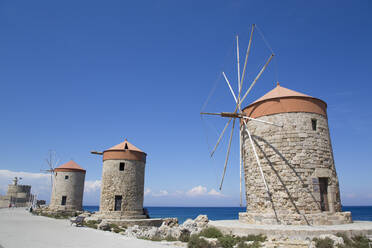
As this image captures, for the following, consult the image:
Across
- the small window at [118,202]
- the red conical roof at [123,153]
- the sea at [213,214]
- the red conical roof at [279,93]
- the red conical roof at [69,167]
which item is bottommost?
the sea at [213,214]

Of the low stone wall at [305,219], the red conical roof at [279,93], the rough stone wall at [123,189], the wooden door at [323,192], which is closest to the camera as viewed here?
the low stone wall at [305,219]

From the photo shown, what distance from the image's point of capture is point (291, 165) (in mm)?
9891

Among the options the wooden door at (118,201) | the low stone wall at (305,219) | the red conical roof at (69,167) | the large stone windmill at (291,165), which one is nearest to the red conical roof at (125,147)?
the wooden door at (118,201)

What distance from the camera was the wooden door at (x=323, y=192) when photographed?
32.6 ft

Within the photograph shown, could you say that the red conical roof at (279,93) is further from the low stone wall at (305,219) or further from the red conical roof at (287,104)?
the low stone wall at (305,219)

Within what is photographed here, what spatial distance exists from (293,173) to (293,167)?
0.79 feet

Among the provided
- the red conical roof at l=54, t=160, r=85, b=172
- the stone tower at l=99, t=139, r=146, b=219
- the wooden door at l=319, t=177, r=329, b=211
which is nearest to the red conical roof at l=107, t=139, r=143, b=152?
the stone tower at l=99, t=139, r=146, b=219

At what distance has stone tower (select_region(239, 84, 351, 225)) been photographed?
9.56 m

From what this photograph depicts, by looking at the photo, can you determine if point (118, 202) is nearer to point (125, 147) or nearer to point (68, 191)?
point (125, 147)

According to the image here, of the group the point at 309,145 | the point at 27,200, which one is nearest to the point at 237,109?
the point at 309,145

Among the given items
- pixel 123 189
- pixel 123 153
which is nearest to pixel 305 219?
pixel 123 189

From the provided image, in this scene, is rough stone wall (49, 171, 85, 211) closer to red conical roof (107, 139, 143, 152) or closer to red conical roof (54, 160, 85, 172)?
red conical roof (54, 160, 85, 172)

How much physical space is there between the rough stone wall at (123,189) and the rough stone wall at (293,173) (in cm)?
936

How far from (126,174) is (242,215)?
→ 379 inches
